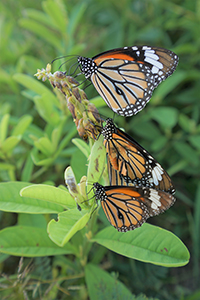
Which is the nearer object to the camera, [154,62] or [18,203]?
[18,203]

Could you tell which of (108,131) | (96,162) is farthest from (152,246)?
(108,131)

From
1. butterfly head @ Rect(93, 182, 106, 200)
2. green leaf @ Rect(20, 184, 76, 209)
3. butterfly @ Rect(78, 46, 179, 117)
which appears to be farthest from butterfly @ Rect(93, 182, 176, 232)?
butterfly @ Rect(78, 46, 179, 117)

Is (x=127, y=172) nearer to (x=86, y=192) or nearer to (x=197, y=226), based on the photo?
(x=86, y=192)

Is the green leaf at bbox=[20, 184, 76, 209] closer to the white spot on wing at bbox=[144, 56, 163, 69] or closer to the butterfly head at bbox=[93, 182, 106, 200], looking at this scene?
the butterfly head at bbox=[93, 182, 106, 200]

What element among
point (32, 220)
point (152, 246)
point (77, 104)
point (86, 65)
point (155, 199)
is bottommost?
point (152, 246)

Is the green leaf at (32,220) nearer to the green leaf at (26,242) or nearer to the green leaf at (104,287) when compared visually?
the green leaf at (26,242)

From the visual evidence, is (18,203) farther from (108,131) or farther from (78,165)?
(108,131)

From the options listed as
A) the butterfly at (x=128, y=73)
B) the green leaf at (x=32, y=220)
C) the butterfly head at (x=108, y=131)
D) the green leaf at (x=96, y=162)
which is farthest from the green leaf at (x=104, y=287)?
the butterfly at (x=128, y=73)
